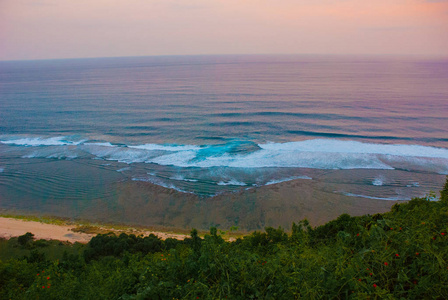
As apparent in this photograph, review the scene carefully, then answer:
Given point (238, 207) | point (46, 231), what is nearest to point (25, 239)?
point (46, 231)

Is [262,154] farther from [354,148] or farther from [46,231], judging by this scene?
[46,231]

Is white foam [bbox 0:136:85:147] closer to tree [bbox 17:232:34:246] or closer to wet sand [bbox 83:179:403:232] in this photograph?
wet sand [bbox 83:179:403:232]

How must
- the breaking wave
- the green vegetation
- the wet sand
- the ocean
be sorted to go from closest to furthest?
the green vegetation < the wet sand < the ocean < the breaking wave

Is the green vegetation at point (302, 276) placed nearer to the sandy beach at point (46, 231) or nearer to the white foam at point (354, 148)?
the sandy beach at point (46, 231)

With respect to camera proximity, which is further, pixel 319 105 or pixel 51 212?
pixel 319 105

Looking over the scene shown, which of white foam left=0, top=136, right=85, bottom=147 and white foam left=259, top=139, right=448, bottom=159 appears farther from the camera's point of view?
white foam left=0, top=136, right=85, bottom=147

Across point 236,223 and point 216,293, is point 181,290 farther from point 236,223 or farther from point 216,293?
point 236,223

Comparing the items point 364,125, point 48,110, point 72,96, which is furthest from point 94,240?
point 72,96

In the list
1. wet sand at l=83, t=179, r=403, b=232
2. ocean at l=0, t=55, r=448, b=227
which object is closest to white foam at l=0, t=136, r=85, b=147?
ocean at l=0, t=55, r=448, b=227

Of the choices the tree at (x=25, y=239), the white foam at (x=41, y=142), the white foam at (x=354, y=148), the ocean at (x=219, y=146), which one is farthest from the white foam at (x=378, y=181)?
the white foam at (x=41, y=142)
